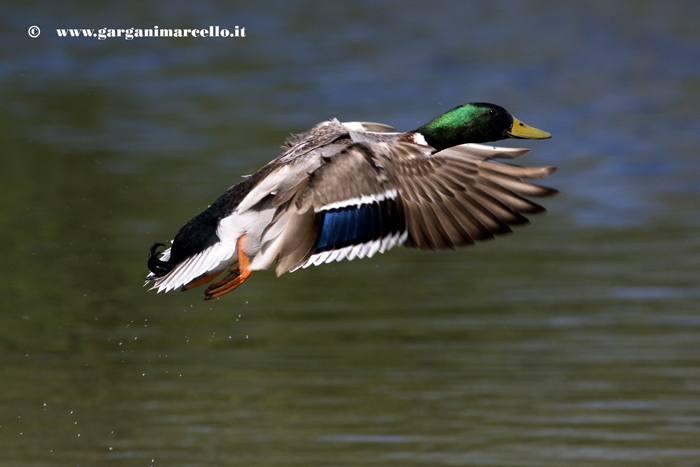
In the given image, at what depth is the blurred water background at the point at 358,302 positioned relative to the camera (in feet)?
21.5

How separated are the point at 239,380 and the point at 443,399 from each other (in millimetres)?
1284

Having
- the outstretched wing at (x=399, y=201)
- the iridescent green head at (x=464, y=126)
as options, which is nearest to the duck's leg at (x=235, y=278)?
the outstretched wing at (x=399, y=201)

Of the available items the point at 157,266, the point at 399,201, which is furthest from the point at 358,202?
the point at 157,266

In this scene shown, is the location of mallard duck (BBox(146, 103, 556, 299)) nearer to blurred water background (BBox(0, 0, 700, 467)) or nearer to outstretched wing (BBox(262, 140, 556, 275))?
outstretched wing (BBox(262, 140, 556, 275))

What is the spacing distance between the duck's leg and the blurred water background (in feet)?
3.75

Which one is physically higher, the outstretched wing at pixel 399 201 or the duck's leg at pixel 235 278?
the outstretched wing at pixel 399 201

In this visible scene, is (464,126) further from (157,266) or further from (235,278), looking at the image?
(157,266)

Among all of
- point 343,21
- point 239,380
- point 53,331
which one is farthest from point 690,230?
point 343,21

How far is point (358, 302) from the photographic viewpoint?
8719 millimetres

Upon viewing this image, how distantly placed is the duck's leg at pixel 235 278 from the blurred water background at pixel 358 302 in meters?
1.14

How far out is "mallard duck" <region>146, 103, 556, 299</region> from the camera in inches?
205

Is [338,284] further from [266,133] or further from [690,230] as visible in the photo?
[266,133]

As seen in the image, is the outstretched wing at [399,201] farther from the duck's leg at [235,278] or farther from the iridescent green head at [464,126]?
the duck's leg at [235,278]

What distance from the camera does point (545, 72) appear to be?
17.5 m
